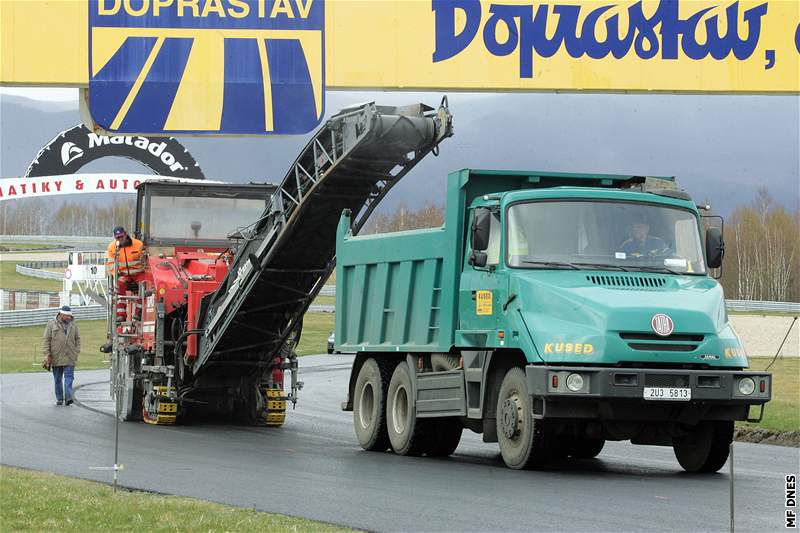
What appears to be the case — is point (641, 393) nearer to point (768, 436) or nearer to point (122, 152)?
point (768, 436)

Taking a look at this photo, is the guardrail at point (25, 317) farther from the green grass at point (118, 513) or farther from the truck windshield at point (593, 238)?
the green grass at point (118, 513)

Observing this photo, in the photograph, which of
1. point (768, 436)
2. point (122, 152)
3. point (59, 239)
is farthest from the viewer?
point (59, 239)

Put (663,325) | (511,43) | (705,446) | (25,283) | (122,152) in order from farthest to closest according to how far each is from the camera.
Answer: (25,283)
(122,152)
(511,43)
(705,446)
(663,325)

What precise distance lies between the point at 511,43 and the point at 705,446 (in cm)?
610

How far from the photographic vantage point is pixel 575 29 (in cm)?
1786

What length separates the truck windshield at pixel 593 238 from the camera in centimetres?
1421

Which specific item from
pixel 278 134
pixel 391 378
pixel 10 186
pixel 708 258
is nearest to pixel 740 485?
pixel 708 258

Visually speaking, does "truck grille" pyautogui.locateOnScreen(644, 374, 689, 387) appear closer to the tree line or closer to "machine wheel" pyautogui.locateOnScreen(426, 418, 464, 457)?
"machine wheel" pyautogui.locateOnScreen(426, 418, 464, 457)

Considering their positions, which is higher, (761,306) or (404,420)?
(404,420)

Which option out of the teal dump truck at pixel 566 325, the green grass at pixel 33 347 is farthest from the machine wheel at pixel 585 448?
the green grass at pixel 33 347

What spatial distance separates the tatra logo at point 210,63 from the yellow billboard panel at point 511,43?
8cm

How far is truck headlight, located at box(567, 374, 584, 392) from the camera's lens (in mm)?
13148

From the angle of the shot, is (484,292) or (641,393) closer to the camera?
(641,393)

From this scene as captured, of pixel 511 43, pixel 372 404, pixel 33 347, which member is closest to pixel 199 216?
pixel 372 404
